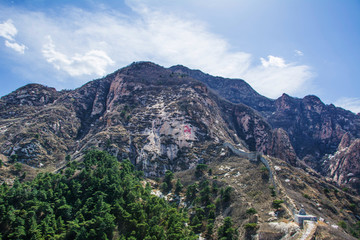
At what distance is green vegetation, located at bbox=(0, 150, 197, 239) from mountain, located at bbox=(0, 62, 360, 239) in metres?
8.98

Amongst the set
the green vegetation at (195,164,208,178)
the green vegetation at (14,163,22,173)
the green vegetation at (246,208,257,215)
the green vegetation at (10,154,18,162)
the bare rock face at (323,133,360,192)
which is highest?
the bare rock face at (323,133,360,192)

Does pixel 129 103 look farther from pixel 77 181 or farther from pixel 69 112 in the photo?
pixel 77 181

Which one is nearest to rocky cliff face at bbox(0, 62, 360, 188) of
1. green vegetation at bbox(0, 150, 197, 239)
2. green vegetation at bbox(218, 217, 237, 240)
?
green vegetation at bbox(0, 150, 197, 239)

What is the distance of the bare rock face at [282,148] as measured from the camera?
10638cm

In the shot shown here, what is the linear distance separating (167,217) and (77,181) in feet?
77.0

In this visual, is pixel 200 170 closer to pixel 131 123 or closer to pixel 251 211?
pixel 251 211

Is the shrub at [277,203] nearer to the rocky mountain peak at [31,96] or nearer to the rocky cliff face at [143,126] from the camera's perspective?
the rocky cliff face at [143,126]

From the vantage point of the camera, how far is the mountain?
4740cm

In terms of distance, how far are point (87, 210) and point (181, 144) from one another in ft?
144

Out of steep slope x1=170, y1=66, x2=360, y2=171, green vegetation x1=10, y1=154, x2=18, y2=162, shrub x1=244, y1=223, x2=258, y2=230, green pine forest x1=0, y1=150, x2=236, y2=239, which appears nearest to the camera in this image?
shrub x1=244, y1=223, x2=258, y2=230

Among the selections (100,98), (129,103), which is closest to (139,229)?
(129,103)

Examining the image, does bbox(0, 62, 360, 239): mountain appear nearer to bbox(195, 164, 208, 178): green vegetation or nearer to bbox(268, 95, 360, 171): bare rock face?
bbox(195, 164, 208, 178): green vegetation

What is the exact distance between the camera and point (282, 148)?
364 feet

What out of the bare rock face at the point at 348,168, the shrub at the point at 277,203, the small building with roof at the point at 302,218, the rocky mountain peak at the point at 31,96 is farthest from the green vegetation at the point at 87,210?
the bare rock face at the point at 348,168
